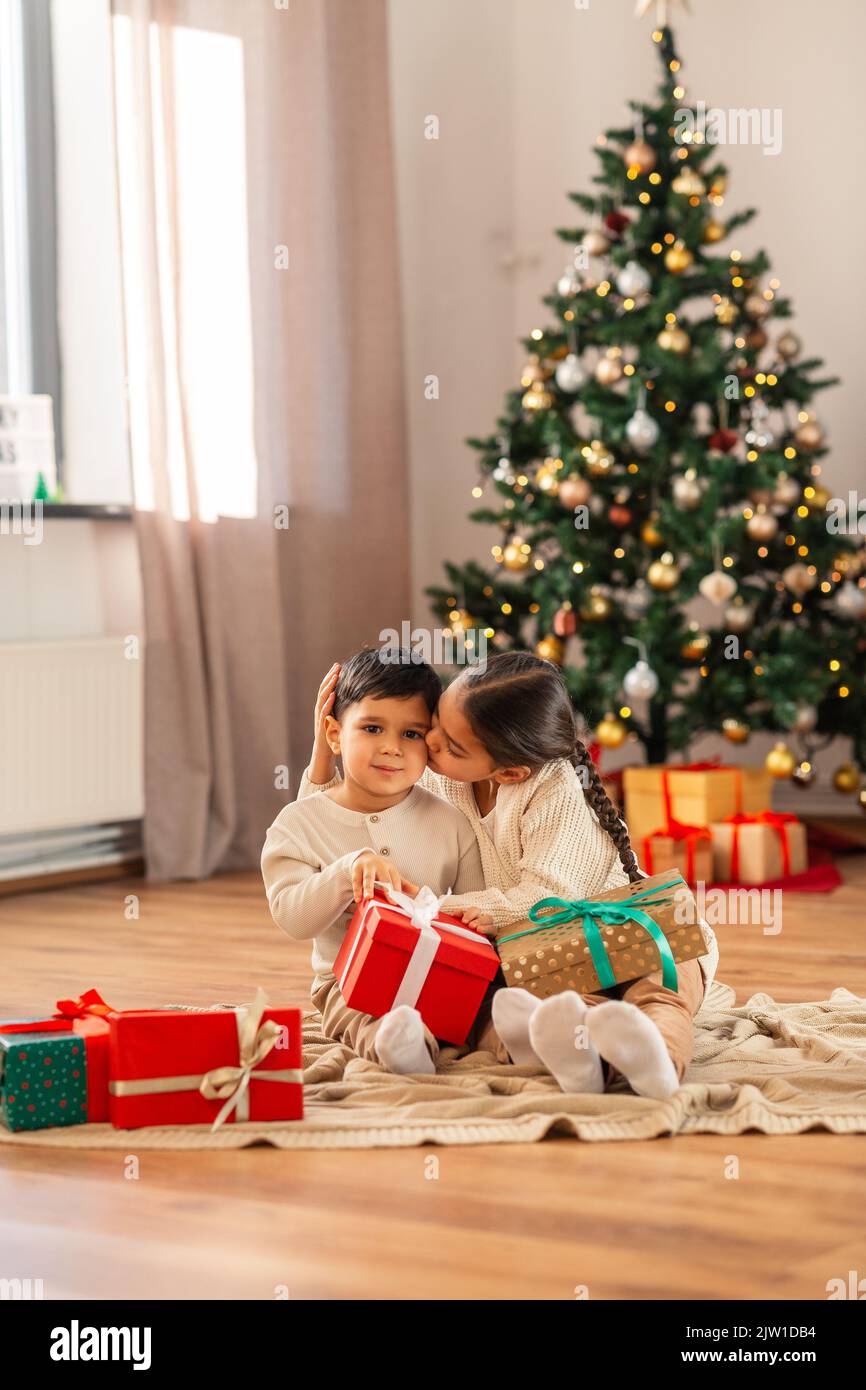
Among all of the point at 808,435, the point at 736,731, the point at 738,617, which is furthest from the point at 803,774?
the point at 808,435

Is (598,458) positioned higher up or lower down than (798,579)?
higher up

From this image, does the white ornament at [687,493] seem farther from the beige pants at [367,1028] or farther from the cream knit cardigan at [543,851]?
the beige pants at [367,1028]

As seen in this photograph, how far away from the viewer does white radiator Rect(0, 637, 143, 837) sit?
13.0 ft

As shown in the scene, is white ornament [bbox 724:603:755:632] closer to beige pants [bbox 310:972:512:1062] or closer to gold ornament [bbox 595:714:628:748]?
gold ornament [bbox 595:714:628:748]

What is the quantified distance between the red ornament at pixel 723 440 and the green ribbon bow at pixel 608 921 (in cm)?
206

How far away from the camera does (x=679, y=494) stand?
13.1ft

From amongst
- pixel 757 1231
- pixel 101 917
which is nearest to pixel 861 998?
pixel 757 1231

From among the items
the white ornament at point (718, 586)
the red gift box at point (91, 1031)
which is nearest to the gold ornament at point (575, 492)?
the white ornament at point (718, 586)

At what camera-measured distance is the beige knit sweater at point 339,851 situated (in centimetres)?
226

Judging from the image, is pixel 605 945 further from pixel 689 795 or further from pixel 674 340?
pixel 674 340

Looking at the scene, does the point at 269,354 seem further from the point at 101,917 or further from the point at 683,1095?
the point at 683,1095

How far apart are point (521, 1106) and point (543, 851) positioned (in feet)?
1.42

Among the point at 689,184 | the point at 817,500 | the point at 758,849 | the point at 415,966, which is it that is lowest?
the point at 758,849

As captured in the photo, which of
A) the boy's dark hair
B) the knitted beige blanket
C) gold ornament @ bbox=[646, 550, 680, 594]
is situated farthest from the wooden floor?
gold ornament @ bbox=[646, 550, 680, 594]
